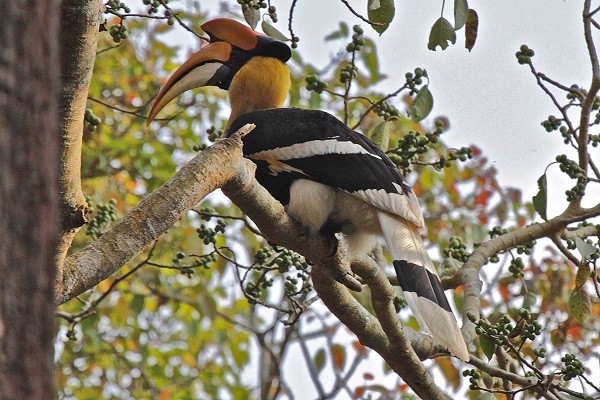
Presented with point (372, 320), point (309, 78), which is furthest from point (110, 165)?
point (372, 320)

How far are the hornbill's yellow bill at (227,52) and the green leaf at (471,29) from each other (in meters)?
1.31

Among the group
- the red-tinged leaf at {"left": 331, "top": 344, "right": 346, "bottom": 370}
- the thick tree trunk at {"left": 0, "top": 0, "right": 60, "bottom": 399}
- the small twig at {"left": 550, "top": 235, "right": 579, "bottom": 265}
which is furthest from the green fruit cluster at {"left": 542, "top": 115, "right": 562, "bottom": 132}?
the thick tree trunk at {"left": 0, "top": 0, "right": 60, "bottom": 399}

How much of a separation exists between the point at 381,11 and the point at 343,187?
0.73 metres

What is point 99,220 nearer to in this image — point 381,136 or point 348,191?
point 348,191

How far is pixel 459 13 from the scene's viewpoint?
10.4 feet

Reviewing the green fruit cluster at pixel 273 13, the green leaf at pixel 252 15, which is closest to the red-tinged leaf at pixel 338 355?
the green fruit cluster at pixel 273 13

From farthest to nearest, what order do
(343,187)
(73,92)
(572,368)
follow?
(343,187), (572,368), (73,92)

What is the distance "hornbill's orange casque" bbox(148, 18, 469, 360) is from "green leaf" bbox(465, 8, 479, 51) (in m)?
0.61

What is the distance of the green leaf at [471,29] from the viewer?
3.35 m

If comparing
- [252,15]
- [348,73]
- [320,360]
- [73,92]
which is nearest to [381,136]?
[348,73]

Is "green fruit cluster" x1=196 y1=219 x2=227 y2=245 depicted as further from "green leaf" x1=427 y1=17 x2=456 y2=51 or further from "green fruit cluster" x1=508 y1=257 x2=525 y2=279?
"green fruit cluster" x1=508 y1=257 x2=525 y2=279

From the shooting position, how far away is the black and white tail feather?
344cm

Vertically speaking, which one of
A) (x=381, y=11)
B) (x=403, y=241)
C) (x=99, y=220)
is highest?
(x=381, y=11)

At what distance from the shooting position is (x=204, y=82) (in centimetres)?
448
